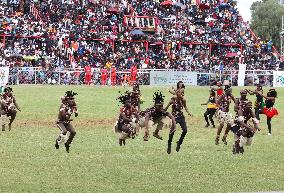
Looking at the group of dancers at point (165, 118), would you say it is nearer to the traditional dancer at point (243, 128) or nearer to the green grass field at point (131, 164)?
the traditional dancer at point (243, 128)

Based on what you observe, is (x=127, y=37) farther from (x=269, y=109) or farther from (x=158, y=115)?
(x=158, y=115)

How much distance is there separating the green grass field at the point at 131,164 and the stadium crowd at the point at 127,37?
33.7 metres

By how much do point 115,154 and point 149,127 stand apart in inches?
50.8

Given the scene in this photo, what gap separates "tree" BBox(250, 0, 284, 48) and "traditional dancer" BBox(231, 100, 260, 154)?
343 feet

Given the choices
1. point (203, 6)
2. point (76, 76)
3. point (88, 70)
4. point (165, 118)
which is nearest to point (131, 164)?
point (165, 118)

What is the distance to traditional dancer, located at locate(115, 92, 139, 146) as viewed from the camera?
20.5 metres

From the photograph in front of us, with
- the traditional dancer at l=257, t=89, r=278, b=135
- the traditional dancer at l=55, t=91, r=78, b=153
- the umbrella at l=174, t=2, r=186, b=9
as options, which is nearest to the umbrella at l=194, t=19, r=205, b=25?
the umbrella at l=174, t=2, r=186, b=9

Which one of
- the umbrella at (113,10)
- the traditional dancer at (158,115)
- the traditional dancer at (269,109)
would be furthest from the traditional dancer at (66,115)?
the umbrella at (113,10)

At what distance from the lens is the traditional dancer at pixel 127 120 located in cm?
2055

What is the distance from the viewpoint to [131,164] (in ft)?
55.5

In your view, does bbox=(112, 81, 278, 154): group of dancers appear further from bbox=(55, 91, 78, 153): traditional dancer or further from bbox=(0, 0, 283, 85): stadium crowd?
bbox=(0, 0, 283, 85): stadium crowd

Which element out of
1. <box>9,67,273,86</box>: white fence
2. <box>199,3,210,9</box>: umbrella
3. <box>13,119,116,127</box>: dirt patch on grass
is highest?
<box>199,3,210,9</box>: umbrella

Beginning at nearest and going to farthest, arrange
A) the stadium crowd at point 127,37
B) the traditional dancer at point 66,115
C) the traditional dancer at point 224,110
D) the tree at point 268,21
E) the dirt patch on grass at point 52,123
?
1. the traditional dancer at point 66,115
2. the traditional dancer at point 224,110
3. the dirt patch on grass at point 52,123
4. the stadium crowd at point 127,37
5. the tree at point 268,21

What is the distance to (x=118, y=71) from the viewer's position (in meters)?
60.4
